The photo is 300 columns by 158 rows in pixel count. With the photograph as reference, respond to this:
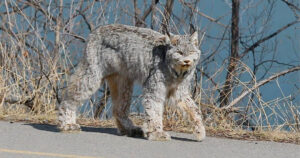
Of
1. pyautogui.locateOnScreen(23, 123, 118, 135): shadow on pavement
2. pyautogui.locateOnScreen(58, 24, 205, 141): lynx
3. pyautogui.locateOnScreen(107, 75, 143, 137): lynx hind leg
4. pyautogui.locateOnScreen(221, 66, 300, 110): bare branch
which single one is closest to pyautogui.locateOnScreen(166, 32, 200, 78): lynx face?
pyautogui.locateOnScreen(58, 24, 205, 141): lynx

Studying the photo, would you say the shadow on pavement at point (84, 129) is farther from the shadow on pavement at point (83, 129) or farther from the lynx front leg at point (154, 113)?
the lynx front leg at point (154, 113)

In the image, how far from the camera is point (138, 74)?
7.39 meters

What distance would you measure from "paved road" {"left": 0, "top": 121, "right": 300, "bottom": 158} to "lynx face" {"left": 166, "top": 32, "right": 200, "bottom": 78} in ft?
2.75

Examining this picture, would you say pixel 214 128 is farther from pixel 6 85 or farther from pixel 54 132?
pixel 6 85

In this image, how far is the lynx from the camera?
273 inches

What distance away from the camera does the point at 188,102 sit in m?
7.27

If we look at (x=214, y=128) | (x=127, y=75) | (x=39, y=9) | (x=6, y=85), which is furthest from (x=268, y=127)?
(x=39, y=9)

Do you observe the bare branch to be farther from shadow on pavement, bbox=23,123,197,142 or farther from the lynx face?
shadow on pavement, bbox=23,123,197,142

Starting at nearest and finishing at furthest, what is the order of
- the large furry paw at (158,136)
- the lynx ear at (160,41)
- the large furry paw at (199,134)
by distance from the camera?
the large furry paw at (158,136) < the large furry paw at (199,134) < the lynx ear at (160,41)

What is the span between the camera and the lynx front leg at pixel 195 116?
6.95 meters

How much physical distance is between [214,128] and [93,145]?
8.49 feet

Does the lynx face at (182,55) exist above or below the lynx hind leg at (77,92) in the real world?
above

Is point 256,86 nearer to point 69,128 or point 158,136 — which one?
point 158,136

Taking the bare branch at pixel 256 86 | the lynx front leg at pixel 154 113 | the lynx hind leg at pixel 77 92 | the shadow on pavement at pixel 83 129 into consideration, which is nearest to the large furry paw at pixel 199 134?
the lynx front leg at pixel 154 113
